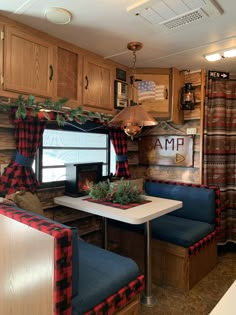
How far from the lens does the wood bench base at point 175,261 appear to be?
7.75ft

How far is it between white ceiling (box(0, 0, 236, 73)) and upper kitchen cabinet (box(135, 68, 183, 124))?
183 mm

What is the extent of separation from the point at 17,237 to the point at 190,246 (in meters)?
1.61

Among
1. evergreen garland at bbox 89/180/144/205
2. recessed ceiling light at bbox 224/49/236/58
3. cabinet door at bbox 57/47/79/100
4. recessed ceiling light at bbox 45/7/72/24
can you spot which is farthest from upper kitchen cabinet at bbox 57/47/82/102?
recessed ceiling light at bbox 224/49/236/58

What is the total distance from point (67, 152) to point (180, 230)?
149cm

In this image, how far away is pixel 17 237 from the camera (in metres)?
1.45

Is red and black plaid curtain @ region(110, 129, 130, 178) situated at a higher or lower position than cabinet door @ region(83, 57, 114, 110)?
lower

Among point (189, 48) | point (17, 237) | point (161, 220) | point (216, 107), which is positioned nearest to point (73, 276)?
point (17, 237)

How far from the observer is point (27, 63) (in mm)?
2117

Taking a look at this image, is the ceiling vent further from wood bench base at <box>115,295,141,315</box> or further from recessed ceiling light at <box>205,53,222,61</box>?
wood bench base at <box>115,295,141,315</box>

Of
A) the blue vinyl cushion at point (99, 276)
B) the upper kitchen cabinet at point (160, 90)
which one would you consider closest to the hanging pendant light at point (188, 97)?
the upper kitchen cabinet at point (160, 90)

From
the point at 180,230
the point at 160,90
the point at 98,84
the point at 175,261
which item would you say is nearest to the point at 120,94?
the point at 98,84

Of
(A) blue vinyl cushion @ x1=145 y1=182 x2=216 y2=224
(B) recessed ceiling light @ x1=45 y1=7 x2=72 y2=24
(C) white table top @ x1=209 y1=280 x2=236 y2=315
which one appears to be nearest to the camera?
(C) white table top @ x1=209 y1=280 x2=236 y2=315

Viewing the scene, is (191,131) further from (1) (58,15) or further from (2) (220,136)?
(1) (58,15)

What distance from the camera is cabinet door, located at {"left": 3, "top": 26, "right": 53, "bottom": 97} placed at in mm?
1999
